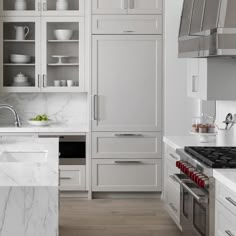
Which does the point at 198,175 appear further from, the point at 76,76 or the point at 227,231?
the point at 76,76

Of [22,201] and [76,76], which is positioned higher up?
[76,76]

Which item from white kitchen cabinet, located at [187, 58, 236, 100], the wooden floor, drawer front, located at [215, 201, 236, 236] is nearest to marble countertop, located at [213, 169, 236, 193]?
drawer front, located at [215, 201, 236, 236]

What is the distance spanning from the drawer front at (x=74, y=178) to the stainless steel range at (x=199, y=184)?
6.35ft

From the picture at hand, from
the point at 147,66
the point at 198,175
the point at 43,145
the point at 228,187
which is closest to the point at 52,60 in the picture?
the point at 147,66

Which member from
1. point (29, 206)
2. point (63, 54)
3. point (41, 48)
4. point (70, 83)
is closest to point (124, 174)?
point (70, 83)

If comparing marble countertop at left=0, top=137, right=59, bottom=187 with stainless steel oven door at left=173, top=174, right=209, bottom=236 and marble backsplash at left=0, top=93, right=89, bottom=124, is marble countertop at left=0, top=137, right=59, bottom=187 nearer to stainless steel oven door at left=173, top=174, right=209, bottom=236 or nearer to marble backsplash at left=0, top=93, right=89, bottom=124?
stainless steel oven door at left=173, top=174, right=209, bottom=236

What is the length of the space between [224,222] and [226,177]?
0.24 metres

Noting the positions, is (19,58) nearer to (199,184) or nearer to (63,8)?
(63,8)

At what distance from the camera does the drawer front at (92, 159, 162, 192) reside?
6523 millimetres

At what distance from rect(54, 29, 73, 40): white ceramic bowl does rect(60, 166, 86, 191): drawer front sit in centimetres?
136

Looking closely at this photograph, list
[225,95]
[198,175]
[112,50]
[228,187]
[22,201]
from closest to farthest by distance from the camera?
[22,201] → [228,187] → [198,175] → [225,95] → [112,50]

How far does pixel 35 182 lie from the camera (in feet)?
8.75

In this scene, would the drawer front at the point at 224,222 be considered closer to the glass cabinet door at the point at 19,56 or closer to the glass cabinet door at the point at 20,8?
the glass cabinet door at the point at 19,56

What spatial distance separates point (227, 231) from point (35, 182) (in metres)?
1.15
